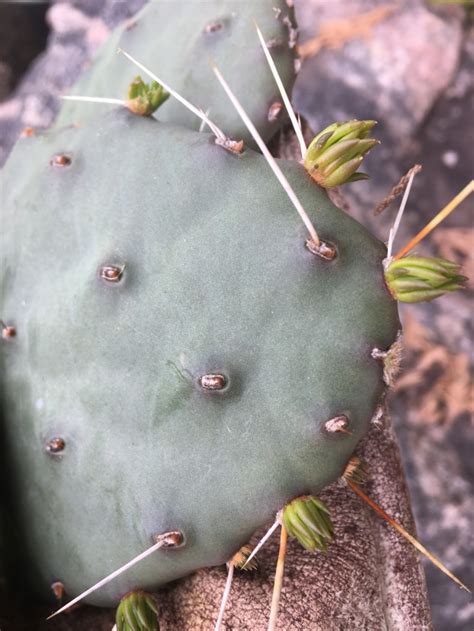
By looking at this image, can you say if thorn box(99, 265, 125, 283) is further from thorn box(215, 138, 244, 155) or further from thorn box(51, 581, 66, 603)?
thorn box(51, 581, 66, 603)

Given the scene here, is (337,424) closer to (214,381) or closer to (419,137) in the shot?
(214,381)

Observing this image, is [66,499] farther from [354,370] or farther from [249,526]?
[354,370]

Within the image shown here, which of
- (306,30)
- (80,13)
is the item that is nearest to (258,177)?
(80,13)

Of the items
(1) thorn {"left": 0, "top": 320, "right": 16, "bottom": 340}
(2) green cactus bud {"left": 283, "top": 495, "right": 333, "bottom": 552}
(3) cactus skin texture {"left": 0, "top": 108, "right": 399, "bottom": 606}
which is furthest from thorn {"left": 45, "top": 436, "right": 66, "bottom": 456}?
(2) green cactus bud {"left": 283, "top": 495, "right": 333, "bottom": 552}

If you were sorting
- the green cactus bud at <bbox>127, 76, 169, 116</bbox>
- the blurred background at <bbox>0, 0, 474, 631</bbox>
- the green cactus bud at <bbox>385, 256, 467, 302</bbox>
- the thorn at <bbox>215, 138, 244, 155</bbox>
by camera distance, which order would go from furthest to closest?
the blurred background at <bbox>0, 0, 474, 631</bbox>, the green cactus bud at <bbox>127, 76, 169, 116</bbox>, the thorn at <bbox>215, 138, 244, 155</bbox>, the green cactus bud at <bbox>385, 256, 467, 302</bbox>

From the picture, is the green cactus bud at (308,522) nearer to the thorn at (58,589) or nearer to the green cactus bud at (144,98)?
the thorn at (58,589)

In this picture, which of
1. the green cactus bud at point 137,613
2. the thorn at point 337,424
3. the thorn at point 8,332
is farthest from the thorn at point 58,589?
the thorn at point 337,424
